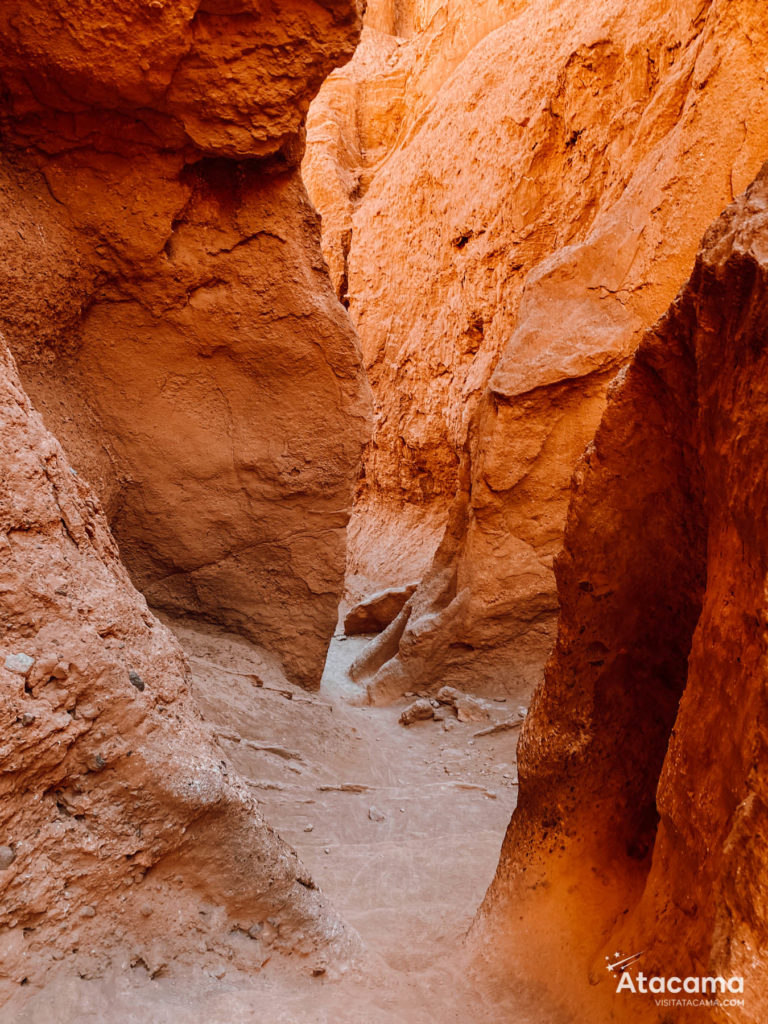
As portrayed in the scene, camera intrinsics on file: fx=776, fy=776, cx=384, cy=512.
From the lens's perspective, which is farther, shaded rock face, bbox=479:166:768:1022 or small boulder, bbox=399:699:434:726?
small boulder, bbox=399:699:434:726

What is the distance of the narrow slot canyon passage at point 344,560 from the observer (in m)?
1.52

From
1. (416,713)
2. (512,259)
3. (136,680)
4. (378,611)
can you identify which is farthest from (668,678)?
(512,259)

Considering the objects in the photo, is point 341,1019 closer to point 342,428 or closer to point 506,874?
point 506,874

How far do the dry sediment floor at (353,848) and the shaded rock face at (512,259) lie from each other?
1.12 metres

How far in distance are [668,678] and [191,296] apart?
3219mm

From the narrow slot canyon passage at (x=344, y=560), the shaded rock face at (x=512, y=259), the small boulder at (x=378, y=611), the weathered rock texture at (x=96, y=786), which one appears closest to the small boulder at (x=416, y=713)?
the narrow slot canyon passage at (x=344, y=560)

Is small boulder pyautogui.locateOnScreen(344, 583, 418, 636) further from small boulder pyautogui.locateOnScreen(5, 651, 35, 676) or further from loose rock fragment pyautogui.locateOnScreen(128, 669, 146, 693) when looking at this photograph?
small boulder pyautogui.locateOnScreen(5, 651, 35, 676)

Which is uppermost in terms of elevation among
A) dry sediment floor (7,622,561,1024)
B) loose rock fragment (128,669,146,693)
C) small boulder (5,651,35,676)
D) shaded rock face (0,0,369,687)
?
shaded rock face (0,0,369,687)

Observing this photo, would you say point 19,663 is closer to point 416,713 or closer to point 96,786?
point 96,786

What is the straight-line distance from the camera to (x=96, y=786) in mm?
1662

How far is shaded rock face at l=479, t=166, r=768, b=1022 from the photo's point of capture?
1.30m

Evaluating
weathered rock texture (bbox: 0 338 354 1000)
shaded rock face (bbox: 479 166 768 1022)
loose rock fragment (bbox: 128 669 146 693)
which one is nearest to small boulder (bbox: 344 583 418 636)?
shaded rock face (bbox: 479 166 768 1022)

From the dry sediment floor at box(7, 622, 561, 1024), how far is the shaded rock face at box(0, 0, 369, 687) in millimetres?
567

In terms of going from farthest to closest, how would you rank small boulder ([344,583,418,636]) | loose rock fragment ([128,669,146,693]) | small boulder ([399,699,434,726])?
small boulder ([344,583,418,636]) < small boulder ([399,699,434,726]) < loose rock fragment ([128,669,146,693])
